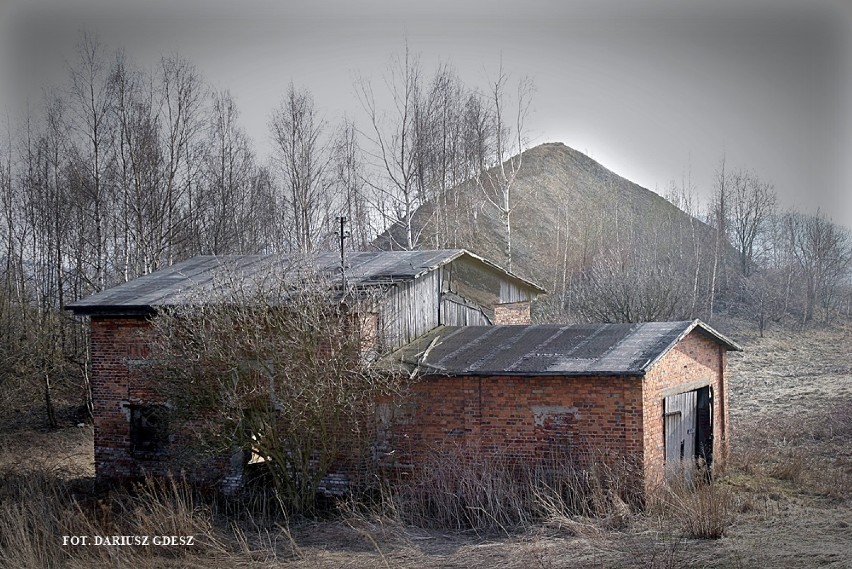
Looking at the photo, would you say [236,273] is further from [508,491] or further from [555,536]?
[555,536]

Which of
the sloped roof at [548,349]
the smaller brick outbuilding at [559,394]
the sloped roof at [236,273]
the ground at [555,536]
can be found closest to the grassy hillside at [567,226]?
the sloped roof at [236,273]

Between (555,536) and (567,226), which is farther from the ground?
(567,226)

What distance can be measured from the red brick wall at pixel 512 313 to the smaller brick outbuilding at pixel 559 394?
3486mm

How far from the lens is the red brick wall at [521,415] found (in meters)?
12.4

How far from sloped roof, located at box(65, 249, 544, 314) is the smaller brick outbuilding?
1.51 meters

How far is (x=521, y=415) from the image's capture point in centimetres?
1291

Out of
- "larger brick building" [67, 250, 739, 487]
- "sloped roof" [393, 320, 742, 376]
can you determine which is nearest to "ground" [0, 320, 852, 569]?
"larger brick building" [67, 250, 739, 487]

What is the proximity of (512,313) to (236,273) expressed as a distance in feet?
23.8

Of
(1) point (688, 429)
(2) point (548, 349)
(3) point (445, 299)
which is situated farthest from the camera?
(3) point (445, 299)

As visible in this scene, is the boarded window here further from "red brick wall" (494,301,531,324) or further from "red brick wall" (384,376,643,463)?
"red brick wall" (494,301,531,324)

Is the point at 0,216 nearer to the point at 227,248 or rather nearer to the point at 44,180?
the point at 44,180

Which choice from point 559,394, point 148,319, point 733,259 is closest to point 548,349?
point 559,394

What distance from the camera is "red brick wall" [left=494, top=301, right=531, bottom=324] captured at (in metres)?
18.4

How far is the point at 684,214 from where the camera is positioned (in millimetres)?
49188
